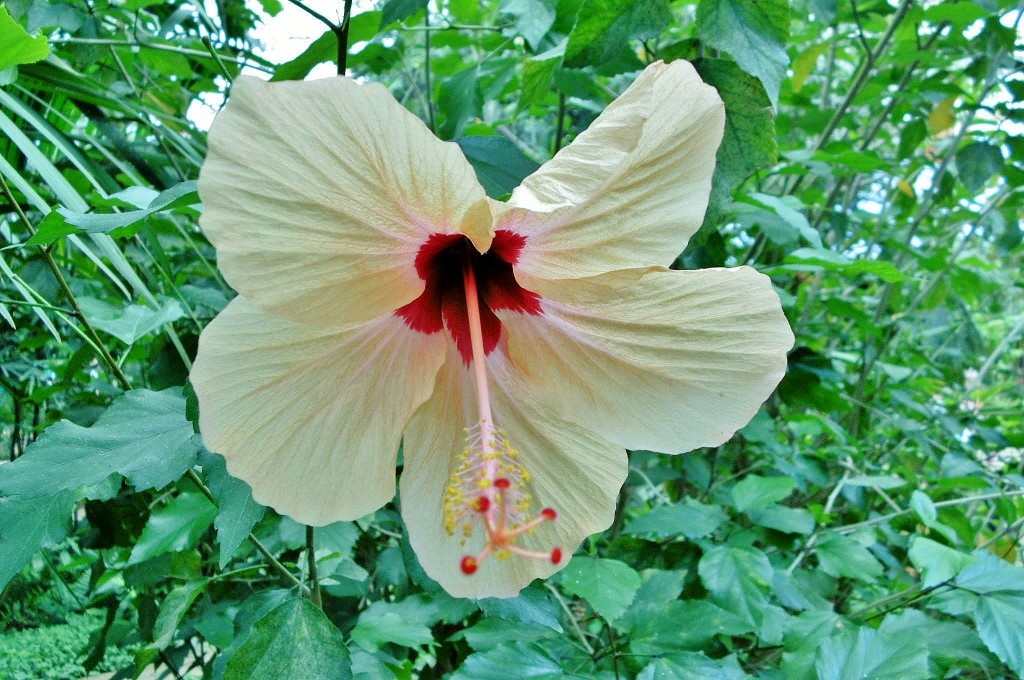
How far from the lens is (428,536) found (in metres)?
0.75

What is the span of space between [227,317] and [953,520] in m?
1.96

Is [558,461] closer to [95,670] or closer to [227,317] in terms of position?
[227,317]

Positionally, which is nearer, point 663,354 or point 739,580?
point 663,354

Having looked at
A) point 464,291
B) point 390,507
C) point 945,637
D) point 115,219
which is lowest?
point 945,637

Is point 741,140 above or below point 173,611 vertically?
above

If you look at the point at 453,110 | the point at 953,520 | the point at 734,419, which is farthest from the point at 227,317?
the point at 953,520

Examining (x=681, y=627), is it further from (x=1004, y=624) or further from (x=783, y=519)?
(x=1004, y=624)

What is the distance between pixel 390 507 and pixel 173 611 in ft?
2.36

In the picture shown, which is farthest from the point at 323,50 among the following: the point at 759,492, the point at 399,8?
the point at 759,492

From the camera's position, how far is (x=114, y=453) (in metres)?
0.80

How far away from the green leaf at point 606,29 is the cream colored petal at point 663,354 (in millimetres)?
353

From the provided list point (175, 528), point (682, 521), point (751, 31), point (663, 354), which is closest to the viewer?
point (663, 354)

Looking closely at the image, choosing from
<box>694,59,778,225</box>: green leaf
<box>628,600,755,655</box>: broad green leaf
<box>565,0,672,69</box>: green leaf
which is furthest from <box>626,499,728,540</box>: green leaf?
<box>565,0,672,69</box>: green leaf

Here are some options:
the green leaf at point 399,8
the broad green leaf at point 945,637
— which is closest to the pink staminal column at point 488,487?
the green leaf at point 399,8
